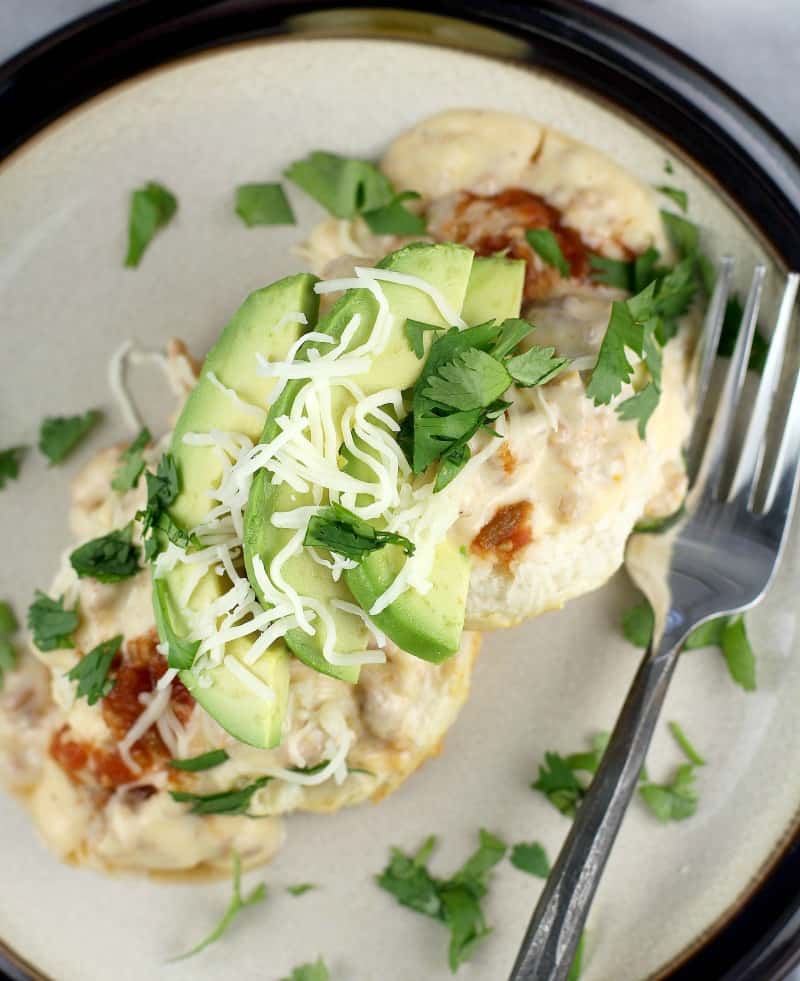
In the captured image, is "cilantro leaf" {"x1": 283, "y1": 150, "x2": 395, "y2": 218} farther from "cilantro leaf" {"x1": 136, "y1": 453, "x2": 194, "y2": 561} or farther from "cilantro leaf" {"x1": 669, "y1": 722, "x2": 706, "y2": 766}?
"cilantro leaf" {"x1": 669, "y1": 722, "x2": 706, "y2": 766}

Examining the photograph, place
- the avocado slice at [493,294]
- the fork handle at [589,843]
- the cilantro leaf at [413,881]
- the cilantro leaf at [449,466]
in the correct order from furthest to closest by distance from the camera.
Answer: the cilantro leaf at [413,881]
the fork handle at [589,843]
the avocado slice at [493,294]
the cilantro leaf at [449,466]

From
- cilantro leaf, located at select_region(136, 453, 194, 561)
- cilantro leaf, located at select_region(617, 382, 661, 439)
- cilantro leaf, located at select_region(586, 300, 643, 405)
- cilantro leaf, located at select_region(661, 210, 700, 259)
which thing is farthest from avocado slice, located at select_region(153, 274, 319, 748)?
cilantro leaf, located at select_region(661, 210, 700, 259)

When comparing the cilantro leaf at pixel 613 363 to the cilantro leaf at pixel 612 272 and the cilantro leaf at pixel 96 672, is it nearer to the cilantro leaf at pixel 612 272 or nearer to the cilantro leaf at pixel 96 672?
the cilantro leaf at pixel 612 272

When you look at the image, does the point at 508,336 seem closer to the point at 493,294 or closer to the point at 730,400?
the point at 493,294

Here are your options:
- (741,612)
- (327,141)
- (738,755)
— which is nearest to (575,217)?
(327,141)

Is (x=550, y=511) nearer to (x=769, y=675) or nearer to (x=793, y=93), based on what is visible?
(x=769, y=675)

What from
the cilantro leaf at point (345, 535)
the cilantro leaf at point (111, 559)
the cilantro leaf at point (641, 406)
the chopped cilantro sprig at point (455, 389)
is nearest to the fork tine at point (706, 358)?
the cilantro leaf at point (641, 406)
